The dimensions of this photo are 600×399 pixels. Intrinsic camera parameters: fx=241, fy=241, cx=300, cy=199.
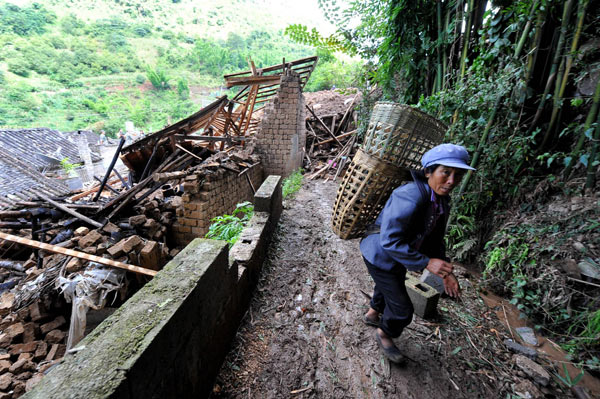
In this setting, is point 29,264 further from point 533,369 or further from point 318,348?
point 533,369

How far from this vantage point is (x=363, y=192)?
6.65 ft

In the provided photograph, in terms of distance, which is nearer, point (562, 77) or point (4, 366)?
Result: point (562, 77)

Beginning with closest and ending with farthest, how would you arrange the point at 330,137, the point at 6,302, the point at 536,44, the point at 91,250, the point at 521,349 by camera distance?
the point at 521,349, the point at 536,44, the point at 6,302, the point at 91,250, the point at 330,137

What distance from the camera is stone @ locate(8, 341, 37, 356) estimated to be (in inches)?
122

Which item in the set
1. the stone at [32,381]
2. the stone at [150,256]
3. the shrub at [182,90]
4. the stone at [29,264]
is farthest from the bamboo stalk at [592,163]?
the shrub at [182,90]

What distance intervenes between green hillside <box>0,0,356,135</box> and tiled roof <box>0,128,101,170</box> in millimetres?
18361

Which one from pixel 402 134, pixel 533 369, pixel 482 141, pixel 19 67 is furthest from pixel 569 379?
pixel 19 67

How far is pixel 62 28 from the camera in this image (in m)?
62.6

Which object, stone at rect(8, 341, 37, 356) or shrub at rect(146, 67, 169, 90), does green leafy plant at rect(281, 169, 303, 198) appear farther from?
shrub at rect(146, 67, 169, 90)

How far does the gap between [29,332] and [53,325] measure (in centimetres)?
23

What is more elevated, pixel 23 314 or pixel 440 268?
pixel 440 268

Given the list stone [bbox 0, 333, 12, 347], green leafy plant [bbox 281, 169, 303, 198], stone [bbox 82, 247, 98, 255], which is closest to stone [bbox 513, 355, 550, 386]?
green leafy plant [bbox 281, 169, 303, 198]

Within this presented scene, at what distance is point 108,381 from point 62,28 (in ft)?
321

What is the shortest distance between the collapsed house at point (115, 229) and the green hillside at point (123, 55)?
2979cm
